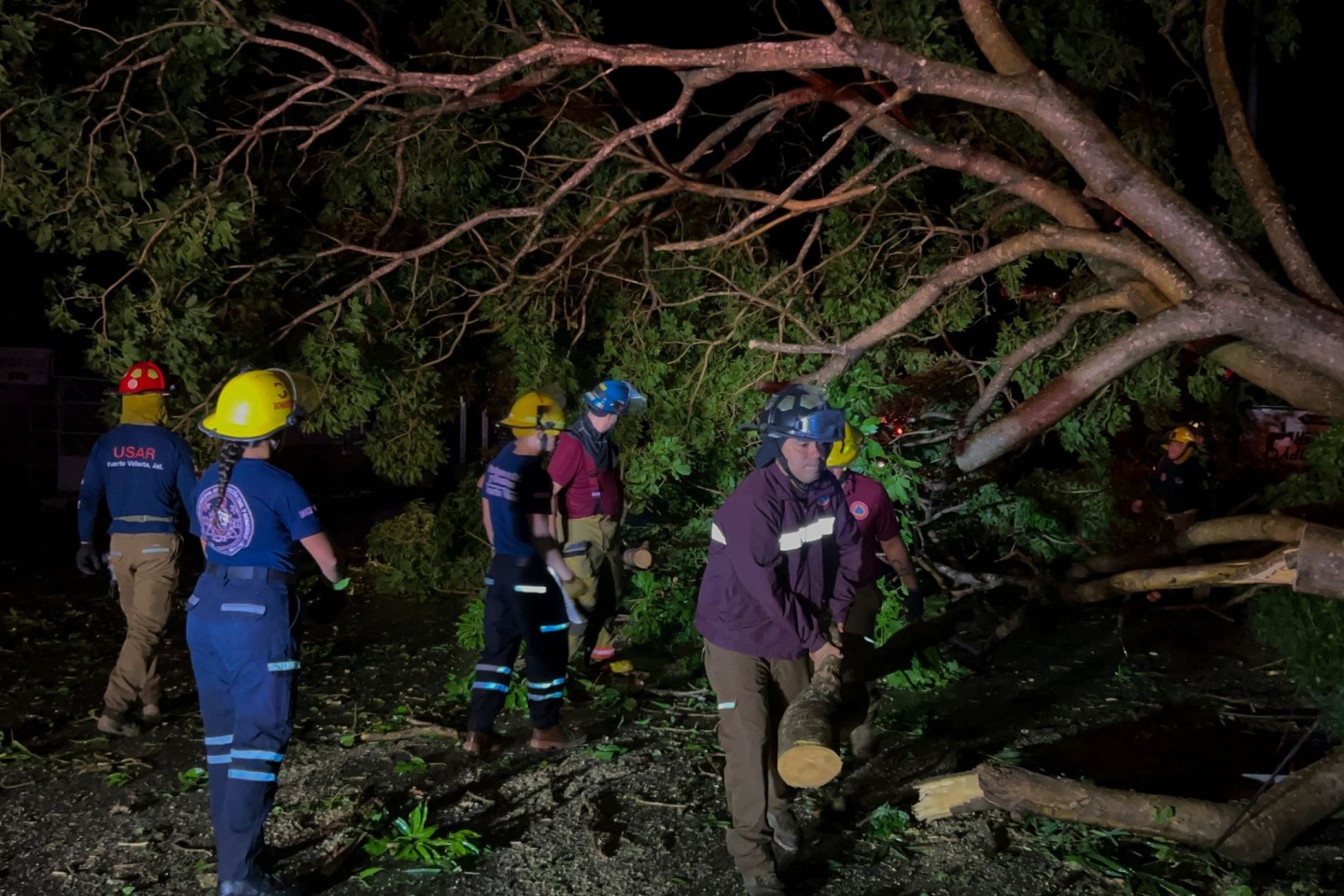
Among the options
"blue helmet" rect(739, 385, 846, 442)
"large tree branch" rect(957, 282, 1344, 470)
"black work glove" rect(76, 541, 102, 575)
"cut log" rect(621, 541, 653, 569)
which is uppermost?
"large tree branch" rect(957, 282, 1344, 470)

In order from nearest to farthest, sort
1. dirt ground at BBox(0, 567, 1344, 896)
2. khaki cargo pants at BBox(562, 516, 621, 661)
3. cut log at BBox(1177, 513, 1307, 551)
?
dirt ground at BBox(0, 567, 1344, 896) < cut log at BBox(1177, 513, 1307, 551) < khaki cargo pants at BBox(562, 516, 621, 661)

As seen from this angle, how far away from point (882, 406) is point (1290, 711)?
3283 mm

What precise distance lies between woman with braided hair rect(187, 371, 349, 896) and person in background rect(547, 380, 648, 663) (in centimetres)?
259

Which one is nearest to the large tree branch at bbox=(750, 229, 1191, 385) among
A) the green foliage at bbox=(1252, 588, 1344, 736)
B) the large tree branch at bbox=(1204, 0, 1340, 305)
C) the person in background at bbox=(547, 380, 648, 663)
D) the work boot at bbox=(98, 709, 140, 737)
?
the large tree branch at bbox=(1204, 0, 1340, 305)

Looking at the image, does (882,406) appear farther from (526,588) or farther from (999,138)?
(526,588)

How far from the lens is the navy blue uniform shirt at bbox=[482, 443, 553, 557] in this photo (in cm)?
539

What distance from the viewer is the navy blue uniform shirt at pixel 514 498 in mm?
5395

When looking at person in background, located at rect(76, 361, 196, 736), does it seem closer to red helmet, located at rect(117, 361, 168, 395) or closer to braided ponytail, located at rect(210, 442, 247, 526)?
red helmet, located at rect(117, 361, 168, 395)

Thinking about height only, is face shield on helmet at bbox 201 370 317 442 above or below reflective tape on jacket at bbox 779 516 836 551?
above

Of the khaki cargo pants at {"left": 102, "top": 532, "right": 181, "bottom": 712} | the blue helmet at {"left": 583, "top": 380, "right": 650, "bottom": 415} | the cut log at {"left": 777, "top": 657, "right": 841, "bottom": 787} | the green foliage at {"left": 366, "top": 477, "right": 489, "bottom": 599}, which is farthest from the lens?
the green foliage at {"left": 366, "top": 477, "right": 489, "bottom": 599}

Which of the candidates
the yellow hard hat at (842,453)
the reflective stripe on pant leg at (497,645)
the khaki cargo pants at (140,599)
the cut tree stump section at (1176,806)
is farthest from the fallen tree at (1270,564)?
the khaki cargo pants at (140,599)

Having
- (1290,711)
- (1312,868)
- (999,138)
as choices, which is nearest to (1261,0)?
(999,138)

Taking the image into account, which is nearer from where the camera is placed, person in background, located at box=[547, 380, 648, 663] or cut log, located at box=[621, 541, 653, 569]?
person in background, located at box=[547, 380, 648, 663]

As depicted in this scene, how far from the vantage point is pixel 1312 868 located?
421 cm
